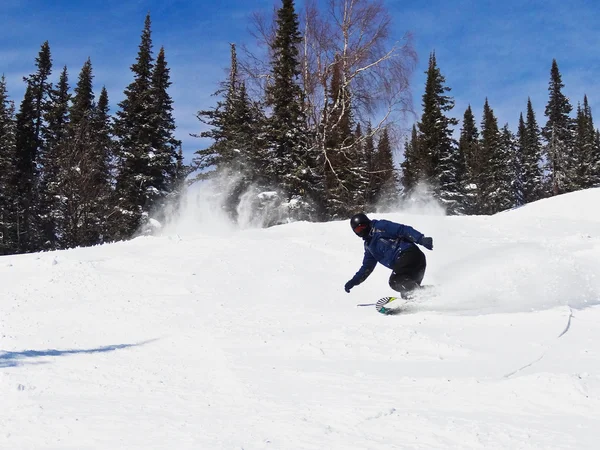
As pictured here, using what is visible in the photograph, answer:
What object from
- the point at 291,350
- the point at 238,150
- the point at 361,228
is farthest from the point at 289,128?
the point at 291,350

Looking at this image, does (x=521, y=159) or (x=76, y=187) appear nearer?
(x=76, y=187)

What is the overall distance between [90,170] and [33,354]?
21.6 meters

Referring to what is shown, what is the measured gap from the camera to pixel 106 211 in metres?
25.9

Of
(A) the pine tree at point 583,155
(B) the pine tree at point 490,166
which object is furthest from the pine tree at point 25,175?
(A) the pine tree at point 583,155

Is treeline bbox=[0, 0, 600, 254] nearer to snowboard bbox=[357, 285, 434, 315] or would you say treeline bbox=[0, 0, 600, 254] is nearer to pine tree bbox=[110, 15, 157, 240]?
pine tree bbox=[110, 15, 157, 240]

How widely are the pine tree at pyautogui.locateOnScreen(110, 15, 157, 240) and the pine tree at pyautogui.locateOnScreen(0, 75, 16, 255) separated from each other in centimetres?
852

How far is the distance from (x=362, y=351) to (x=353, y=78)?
18437mm

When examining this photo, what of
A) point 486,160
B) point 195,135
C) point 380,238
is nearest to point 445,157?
point 486,160

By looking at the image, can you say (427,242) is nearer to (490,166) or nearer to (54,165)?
(54,165)

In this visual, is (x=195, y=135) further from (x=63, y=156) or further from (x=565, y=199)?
(x=565, y=199)

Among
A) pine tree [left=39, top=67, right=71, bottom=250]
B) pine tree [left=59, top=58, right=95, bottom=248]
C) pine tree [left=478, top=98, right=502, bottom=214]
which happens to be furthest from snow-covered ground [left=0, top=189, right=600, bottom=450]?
pine tree [left=478, top=98, right=502, bottom=214]

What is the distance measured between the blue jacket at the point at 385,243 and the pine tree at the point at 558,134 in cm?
5015

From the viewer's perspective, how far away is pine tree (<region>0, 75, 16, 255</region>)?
30172 mm

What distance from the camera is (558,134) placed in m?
51.1
